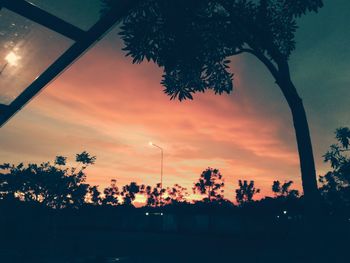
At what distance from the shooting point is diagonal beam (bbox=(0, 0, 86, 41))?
1680 mm

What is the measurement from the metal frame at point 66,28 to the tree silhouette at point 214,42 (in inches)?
259

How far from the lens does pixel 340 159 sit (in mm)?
18188

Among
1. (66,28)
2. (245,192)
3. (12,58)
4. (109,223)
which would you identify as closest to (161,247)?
(109,223)

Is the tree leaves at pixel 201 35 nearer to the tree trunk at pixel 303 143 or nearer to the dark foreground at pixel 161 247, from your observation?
the tree trunk at pixel 303 143

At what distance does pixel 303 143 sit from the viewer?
25.1 ft

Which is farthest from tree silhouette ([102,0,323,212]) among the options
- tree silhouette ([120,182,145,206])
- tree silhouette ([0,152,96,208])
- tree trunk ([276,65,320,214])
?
tree silhouette ([120,182,145,206])

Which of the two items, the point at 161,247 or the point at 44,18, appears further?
the point at 161,247

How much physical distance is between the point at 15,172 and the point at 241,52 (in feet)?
129

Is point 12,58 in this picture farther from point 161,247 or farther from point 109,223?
point 109,223

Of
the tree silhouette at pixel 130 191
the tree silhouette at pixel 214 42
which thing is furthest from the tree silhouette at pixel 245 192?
the tree silhouette at pixel 214 42

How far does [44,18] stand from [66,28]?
131mm

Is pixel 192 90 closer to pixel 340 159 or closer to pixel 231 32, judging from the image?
pixel 231 32

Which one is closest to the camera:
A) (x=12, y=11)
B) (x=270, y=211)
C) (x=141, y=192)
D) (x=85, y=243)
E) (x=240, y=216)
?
(x=12, y=11)

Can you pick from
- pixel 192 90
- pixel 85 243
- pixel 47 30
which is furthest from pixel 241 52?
pixel 85 243
